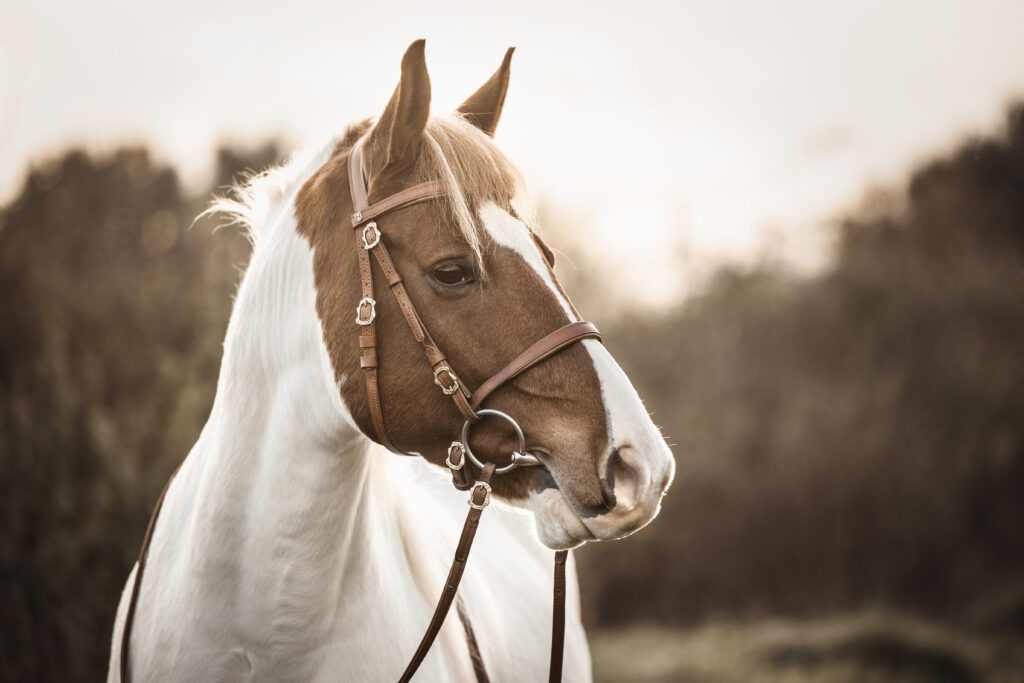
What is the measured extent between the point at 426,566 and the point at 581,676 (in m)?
1.54

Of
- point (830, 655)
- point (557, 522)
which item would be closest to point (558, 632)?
point (557, 522)

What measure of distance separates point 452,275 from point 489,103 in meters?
0.82

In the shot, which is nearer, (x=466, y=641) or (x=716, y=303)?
(x=466, y=641)

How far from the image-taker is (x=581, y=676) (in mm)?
3674

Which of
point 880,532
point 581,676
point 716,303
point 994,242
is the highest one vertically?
point 994,242

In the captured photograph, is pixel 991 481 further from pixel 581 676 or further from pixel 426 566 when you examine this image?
pixel 426 566

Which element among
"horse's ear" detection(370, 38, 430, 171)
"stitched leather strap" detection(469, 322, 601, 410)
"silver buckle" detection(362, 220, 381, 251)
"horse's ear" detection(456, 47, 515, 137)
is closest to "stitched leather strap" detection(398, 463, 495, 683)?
"stitched leather strap" detection(469, 322, 601, 410)

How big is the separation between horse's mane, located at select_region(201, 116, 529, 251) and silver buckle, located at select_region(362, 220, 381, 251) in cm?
19

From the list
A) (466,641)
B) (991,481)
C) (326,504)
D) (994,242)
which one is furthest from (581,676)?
(994,242)

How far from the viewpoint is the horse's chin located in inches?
74.2

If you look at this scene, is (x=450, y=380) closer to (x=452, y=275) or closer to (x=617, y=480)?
(x=452, y=275)

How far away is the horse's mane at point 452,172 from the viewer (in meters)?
2.04

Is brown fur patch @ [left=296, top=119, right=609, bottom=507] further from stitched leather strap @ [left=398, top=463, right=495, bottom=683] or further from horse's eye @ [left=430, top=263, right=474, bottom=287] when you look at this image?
stitched leather strap @ [left=398, top=463, right=495, bottom=683]

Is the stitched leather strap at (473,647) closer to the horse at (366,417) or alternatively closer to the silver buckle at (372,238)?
the horse at (366,417)
